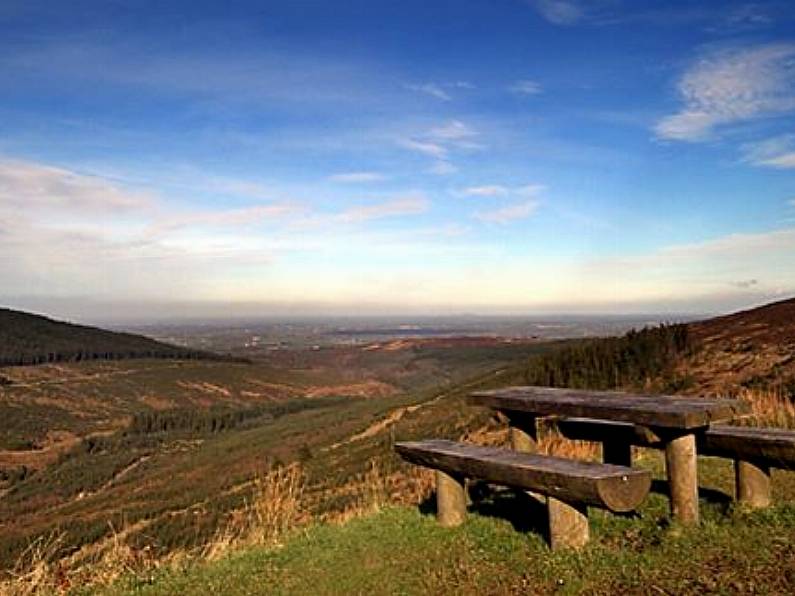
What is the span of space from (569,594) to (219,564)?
10.5 feet

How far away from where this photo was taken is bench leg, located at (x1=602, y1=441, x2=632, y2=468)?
7987 mm

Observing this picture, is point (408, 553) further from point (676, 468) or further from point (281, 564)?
point (676, 468)

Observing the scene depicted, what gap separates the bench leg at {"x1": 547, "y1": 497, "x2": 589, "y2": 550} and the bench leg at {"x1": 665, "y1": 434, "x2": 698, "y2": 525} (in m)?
0.88

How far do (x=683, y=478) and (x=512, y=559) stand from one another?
153 centimetres

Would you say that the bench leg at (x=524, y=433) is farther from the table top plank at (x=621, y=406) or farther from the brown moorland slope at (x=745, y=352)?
the brown moorland slope at (x=745, y=352)

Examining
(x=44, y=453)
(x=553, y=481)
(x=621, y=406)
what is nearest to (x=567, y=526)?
(x=553, y=481)

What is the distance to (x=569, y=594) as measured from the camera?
5.05 metres

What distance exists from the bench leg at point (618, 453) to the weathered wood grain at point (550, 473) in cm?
156

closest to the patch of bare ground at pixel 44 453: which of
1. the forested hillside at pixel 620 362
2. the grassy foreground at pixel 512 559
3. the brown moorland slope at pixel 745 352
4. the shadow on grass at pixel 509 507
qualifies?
the forested hillside at pixel 620 362

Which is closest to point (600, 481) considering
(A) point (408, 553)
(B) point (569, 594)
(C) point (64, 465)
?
(B) point (569, 594)

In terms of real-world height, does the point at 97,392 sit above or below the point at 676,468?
below

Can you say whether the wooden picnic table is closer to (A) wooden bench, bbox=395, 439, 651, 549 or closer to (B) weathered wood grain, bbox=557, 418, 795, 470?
(B) weathered wood grain, bbox=557, 418, 795, 470

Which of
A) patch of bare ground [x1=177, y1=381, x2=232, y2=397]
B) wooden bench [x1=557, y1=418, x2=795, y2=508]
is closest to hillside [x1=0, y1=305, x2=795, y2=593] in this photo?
wooden bench [x1=557, y1=418, x2=795, y2=508]

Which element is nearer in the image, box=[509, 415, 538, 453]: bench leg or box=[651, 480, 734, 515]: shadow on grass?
box=[651, 480, 734, 515]: shadow on grass
